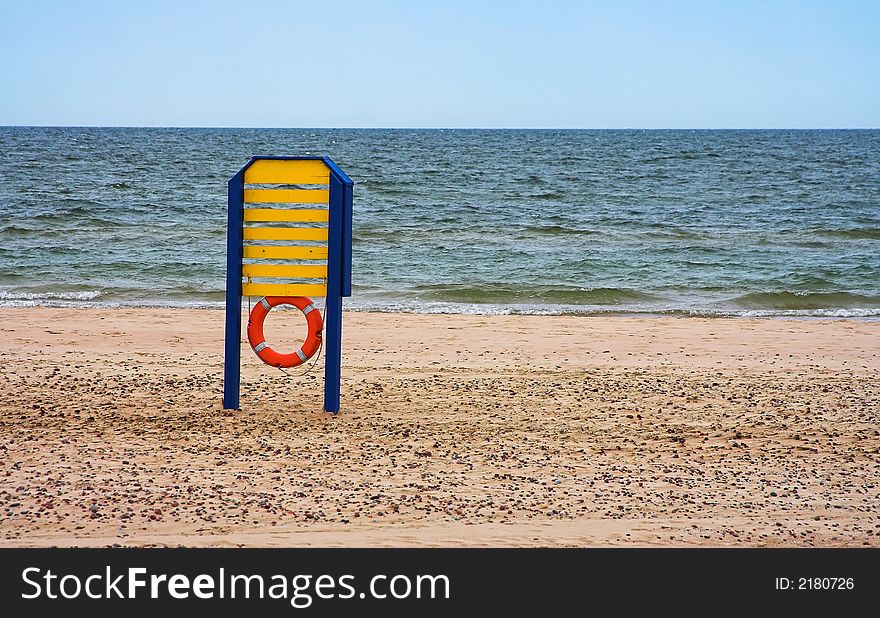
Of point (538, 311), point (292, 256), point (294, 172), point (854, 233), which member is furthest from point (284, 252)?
point (854, 233)

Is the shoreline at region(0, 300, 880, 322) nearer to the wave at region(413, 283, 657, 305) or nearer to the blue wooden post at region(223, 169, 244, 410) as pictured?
the wave at region(413, 283, 657, 305)

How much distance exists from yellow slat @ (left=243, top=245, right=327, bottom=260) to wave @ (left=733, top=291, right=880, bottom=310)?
7978 millimetres

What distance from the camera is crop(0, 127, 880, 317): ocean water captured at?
13.2 m

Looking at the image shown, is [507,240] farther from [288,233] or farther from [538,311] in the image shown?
[288,233]

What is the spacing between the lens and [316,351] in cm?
660

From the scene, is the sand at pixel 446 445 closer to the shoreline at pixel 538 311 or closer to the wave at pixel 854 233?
the shoreline at pixel 538 311

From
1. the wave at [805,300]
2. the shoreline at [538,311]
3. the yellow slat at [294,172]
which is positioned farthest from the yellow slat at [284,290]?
the wave at [805,300]

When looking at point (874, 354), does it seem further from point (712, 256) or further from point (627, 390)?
point (712, 256)

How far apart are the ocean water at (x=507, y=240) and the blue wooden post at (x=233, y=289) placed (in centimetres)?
585

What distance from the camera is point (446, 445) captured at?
5.76 meters

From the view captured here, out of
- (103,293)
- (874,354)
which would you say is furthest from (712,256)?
(103,293)

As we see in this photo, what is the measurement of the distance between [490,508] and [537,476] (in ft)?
1.94
